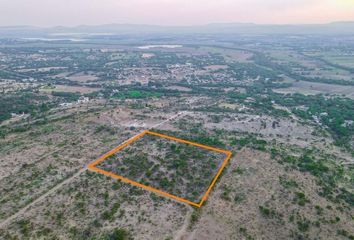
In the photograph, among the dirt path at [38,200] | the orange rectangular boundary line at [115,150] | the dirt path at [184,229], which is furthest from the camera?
the orange rectangular boundary line at [115,150]

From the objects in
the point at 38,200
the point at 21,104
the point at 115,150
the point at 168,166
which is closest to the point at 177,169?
the point at 168,166

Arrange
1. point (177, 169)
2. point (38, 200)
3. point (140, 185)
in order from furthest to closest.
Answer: point (177, 169)
point (140, 185)
point (38, 200)

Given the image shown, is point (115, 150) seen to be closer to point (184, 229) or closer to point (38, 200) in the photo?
point (38, 200)

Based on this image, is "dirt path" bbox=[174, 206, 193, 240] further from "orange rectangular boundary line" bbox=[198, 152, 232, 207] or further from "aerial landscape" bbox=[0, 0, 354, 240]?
"orange rectangular boundary line" bbox=[198, 152, 232, 207]

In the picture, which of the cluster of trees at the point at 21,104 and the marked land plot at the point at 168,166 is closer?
the marked land plot at the point at 168,166

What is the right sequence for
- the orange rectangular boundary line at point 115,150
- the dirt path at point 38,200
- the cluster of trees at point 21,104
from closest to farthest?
the dirt path at point 38,200
the orange rectangular boundary line at point 115,150
the cluster of trees at point 21,104

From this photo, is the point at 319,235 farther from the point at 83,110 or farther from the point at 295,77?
the point at 295,77

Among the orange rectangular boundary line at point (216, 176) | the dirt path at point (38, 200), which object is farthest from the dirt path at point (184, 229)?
the dirt path at point (38, 200)

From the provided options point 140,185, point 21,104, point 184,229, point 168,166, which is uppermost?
point 168,166

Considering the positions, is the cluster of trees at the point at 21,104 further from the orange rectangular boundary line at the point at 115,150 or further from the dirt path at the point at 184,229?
the dirt path at the point at 184,229
